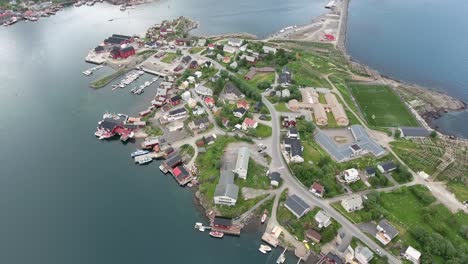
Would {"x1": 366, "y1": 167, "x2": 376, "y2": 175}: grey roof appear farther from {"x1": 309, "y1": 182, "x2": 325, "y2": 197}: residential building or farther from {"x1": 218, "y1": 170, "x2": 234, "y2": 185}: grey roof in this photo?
{"x1": 218, "y1": 170, "x2": 234, "y2": 185}: grey roof

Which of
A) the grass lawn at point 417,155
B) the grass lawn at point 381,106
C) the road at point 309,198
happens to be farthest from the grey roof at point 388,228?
the grass lawn at point 381,106

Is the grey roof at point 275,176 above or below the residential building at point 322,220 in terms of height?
above

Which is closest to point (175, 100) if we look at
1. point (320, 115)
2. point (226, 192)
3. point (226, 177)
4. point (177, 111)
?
point (177, 111)

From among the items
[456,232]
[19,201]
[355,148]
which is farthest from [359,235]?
[19,201]

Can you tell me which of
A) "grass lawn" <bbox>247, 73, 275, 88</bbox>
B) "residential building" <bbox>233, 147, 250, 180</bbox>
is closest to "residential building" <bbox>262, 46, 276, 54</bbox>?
"grass lawn" <bbox>247, 73, 275, 88</bbox>

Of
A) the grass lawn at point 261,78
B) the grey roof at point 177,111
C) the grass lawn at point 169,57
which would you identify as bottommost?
the grey roof at point 177,111

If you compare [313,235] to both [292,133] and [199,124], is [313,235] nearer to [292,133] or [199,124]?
[292,133]

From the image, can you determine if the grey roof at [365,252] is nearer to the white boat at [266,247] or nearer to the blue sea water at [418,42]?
the white boat at [266,247]
